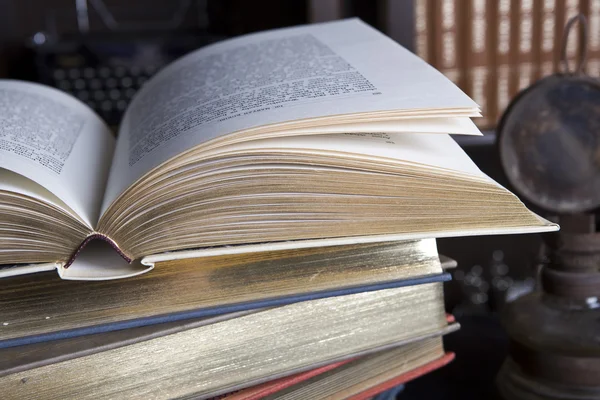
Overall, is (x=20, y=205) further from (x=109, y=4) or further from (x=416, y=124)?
(x=109, y=4)

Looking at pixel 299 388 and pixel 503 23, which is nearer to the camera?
pixel 299 388

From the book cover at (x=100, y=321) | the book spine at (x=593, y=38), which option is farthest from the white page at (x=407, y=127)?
the book spine at (x=593, y=38)

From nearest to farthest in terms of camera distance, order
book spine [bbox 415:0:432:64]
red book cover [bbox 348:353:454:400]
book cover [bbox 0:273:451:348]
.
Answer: book cover [bbox 0:273:451:348] → red book cover [bbox 348:353:454:400] → book spine [bbox 415:0:432:64]

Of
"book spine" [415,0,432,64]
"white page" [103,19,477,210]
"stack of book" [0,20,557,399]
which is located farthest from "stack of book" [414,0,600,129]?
"stack of book" [0,20,557,399]

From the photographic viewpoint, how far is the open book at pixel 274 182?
49cm

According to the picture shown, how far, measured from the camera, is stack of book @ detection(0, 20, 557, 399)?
49 cm

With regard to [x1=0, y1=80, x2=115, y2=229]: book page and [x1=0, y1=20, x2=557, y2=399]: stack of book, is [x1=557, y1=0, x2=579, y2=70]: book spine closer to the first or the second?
[x1=0, y1=20, x2=557, y2=399]: stack of book

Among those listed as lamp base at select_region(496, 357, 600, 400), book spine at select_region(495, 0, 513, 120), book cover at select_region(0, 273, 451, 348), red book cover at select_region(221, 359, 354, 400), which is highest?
book spine at select_region(495, 0, 513, 120)

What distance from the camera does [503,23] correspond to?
3.22 feet

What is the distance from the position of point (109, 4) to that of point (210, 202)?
3.20ft

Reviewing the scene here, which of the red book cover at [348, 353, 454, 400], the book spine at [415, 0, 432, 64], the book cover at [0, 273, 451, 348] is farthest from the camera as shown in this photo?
the book spine at [415, 0, 432, 64]

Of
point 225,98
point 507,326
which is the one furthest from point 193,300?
point 507,326

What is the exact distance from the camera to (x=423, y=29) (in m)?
0.97

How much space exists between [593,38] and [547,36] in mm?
71
